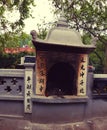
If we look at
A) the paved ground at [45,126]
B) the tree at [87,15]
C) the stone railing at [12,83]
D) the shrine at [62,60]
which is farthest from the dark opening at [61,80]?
the tree at [87,15]

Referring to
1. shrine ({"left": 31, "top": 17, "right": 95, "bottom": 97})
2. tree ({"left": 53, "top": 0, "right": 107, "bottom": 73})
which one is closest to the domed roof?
shrine ({"left": 31, "top": 17, "right": 95, "bottom": 97})

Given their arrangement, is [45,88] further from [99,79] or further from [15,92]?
[99,79]

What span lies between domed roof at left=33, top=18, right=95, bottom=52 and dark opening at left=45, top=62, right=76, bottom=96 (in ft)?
2.45

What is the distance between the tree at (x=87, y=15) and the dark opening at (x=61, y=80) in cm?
853

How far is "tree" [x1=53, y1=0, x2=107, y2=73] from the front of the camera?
17.9 meters

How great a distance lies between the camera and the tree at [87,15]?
17891 mm

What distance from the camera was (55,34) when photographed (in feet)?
27.1

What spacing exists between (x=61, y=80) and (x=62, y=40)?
1.62 m

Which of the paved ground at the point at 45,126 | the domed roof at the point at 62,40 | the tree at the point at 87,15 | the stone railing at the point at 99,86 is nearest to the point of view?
the domed roof at the point at 62,40

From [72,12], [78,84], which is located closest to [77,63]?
[78,84]

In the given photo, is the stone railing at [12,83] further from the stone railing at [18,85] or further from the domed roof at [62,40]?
the domed roof at [62,40]

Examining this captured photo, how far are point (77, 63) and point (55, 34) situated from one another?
3.66 feet

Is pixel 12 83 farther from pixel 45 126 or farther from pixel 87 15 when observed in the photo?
pixel 87 15

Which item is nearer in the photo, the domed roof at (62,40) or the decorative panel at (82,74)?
the domed roof at (62,40)
